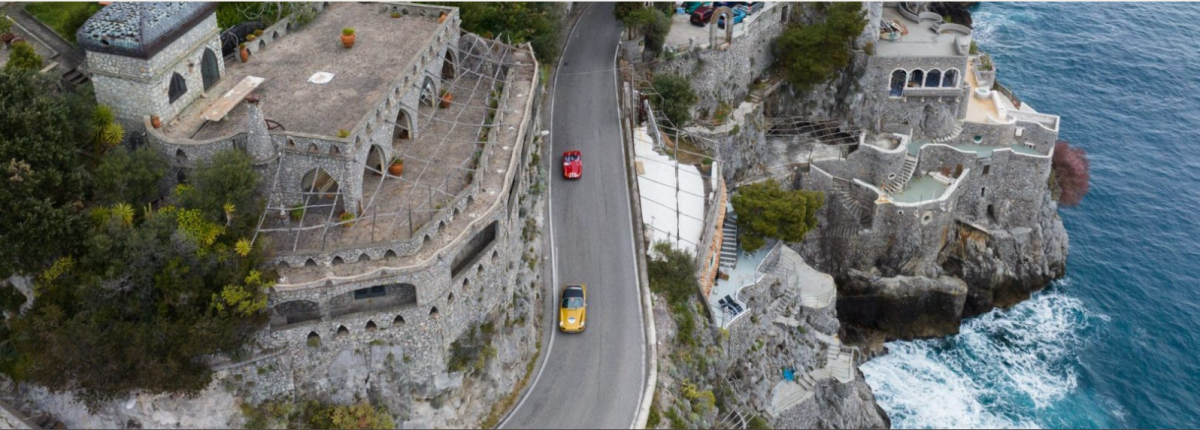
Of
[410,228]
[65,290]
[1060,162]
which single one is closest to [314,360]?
[410,228]

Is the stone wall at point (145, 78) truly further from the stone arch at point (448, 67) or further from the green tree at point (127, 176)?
the stone arch at point (448, 67)

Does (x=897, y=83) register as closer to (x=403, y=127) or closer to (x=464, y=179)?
(x=464, y=179)

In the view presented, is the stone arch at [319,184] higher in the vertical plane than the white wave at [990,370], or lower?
higher

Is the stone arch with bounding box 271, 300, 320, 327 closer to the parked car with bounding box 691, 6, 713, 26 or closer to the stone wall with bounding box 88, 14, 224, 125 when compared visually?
the stone wall with bounding box 88, 14, 224, 125

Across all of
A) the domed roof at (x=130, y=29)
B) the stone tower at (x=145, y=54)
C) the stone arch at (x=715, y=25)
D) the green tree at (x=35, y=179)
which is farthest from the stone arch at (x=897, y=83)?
the green tree at (x=35, y=179)

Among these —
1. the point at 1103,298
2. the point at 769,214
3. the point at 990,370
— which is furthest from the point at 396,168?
the point at 1103,298
